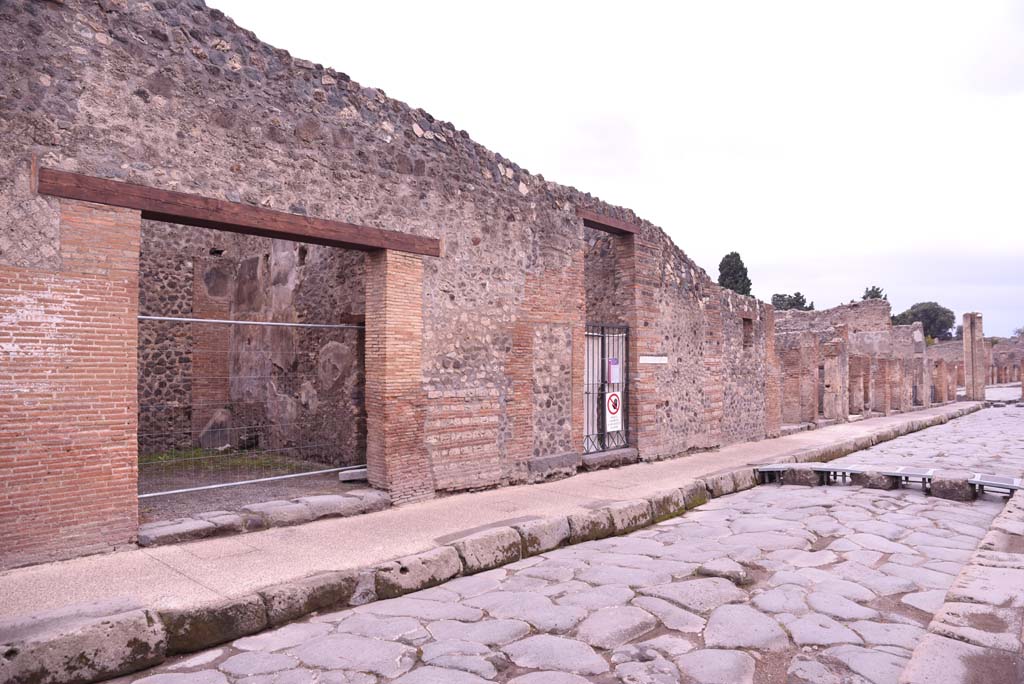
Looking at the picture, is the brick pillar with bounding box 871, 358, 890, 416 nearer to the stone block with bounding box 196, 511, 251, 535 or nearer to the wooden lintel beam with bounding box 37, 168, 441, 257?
the wooden lintel beam with bounding box 37, 168, 441, 257

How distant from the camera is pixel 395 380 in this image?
6852 millimetres

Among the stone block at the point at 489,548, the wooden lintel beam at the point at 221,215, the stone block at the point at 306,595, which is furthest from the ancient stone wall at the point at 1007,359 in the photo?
the stone block at the point at 306,595

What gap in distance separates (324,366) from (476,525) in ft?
11.7

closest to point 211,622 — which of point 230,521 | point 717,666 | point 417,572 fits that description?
point 417,572

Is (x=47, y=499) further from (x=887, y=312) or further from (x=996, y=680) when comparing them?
(x=887, y=312)

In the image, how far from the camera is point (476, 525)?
5.91 meters

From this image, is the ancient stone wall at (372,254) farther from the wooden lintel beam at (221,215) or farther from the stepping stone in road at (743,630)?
the stepping stone in road at (743,630)

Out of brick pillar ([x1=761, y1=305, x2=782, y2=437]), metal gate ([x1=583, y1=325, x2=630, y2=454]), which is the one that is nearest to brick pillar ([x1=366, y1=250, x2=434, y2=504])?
metal gate ([x1=583, y1=325, x2=630, y2=454])

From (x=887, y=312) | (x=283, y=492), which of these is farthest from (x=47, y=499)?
(x=887, y=312)

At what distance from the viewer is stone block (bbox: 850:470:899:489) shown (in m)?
8.52

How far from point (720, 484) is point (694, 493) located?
2.60 ft

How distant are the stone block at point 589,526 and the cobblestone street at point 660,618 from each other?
14 cm

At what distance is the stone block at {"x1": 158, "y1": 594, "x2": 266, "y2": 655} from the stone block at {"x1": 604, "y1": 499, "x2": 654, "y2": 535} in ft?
11.2

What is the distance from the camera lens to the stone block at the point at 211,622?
3.56 m
